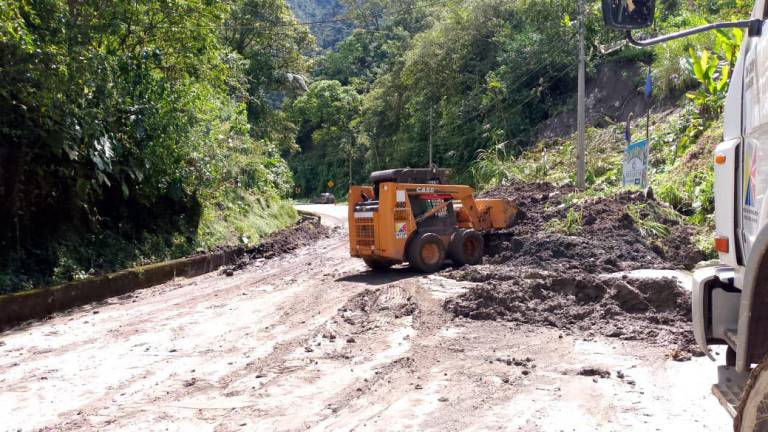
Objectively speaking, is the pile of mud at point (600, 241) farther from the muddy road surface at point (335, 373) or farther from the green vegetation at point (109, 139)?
the green vegetation at point (109, 139)

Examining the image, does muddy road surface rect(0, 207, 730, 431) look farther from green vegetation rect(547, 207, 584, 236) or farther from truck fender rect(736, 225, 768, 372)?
green vegetation rect(547, 207, 584, 236)

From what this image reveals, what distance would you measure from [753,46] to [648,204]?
467 inches

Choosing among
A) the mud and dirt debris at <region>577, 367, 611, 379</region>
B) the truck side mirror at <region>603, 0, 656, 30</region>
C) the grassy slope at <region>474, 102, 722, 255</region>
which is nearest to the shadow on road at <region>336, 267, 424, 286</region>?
the grassy slope at <region>474, 102, 722, 255</region>

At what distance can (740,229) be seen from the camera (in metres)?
3.95

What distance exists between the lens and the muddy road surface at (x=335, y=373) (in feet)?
17.0

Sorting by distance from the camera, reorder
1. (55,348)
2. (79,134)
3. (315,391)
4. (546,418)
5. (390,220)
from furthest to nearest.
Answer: (390,220) < (79,134) < (55,348) < (315,391) < (546,418)

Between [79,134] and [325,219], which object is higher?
[79,134]

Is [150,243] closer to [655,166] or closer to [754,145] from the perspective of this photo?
[754,145]

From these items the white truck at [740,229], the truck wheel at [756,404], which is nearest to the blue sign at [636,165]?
the white truck at [740,229]

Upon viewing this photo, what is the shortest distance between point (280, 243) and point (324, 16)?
376 ft

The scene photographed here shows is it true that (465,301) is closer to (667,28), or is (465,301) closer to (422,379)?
(422,379)

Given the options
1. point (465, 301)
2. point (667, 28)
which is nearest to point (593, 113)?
point (667, 28)

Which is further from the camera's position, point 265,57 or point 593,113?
point 265,57

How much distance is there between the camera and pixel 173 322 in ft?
30.8
